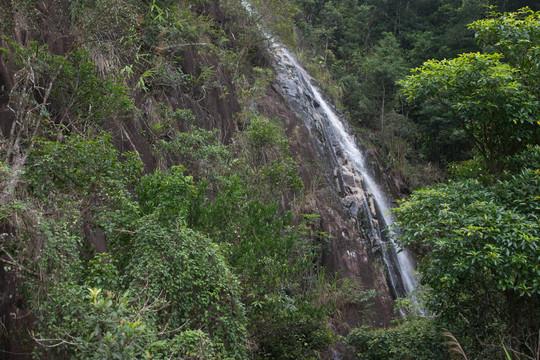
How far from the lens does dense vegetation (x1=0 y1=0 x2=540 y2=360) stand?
391cm

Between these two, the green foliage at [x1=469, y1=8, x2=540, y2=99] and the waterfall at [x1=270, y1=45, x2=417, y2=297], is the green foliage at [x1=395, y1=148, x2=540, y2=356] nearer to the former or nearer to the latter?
the green foliage at [x1=469, y1=8, x2=540, y2=99]

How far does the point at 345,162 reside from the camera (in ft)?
53.0

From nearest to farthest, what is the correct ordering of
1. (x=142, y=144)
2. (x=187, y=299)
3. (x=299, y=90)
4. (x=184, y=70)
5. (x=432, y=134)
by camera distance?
(x=187, y=299)
(x=142, y=144)
(x=184, y=70)
(x=299, y=90)
(x=432, y=134)

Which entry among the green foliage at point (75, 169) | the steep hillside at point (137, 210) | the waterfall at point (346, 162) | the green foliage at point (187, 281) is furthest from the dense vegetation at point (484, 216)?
the waterfall at point (346, 162)

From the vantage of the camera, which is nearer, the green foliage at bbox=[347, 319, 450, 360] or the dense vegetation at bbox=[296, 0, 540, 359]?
the dense vegetation at bbox=[296, 0, 540, 359]

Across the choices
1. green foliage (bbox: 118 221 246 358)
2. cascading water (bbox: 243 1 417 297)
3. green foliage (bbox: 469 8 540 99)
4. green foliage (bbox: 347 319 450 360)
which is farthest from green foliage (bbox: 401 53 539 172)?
cascading water (bbox: 243 1 417 297)

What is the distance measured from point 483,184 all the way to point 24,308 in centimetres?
642

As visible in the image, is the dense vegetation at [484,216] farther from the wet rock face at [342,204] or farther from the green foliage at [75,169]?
the wet rock face at [342,204]

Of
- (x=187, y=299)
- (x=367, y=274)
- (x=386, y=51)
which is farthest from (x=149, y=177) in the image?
(x=386, y=51)

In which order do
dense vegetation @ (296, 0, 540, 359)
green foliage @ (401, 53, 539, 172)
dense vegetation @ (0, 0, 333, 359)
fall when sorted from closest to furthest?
1. dense vegetation @ (0, 0, 333, 359)
2. dense vegetation @ (296, 0, 540, 359)
3. green foliage @ (401, 53, 539, 172)

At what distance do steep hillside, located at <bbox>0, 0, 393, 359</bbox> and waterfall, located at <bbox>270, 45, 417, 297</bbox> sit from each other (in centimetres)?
274

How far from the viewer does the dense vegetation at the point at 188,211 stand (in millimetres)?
3908

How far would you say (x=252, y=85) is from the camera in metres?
14.3

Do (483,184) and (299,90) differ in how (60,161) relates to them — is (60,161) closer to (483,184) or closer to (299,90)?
(483,184)
